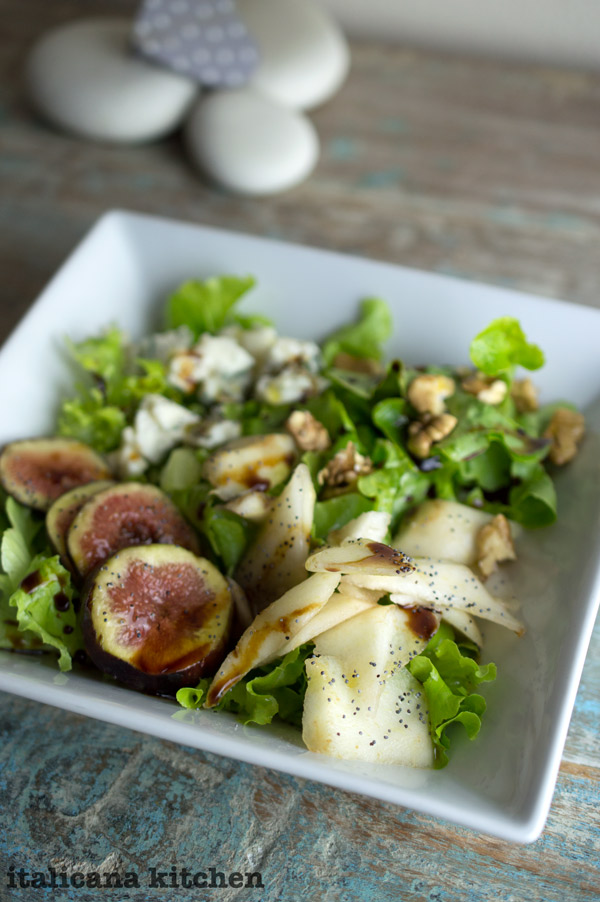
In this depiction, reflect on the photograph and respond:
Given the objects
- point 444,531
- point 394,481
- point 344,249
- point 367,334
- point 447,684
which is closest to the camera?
point 447,684

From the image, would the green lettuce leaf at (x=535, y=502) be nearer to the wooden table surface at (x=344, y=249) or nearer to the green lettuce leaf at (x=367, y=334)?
the wooden table surface at (x=344, y=249)

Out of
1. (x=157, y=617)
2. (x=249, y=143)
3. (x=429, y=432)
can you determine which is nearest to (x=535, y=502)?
(x=429, y=432)

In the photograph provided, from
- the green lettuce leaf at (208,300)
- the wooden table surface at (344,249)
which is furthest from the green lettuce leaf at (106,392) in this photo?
the wooden table surface at (344,249)

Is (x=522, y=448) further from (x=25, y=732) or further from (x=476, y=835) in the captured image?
(x=25, y=732)

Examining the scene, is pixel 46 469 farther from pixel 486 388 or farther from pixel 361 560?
pixel 486 388

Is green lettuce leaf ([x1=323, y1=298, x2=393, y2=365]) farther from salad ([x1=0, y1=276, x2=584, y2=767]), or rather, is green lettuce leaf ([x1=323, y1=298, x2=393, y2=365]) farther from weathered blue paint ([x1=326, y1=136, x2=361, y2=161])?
weathered blue paint ([x1=326, y1=136, x2=361, y2=161])
